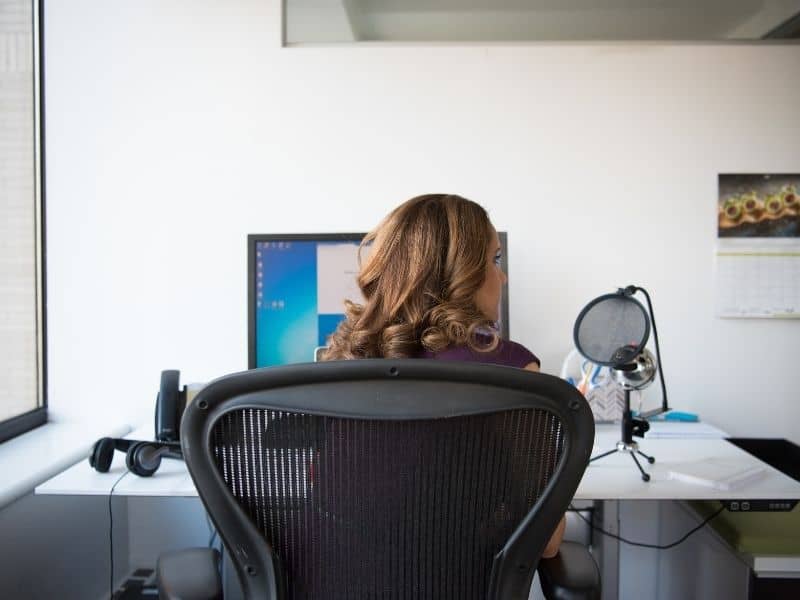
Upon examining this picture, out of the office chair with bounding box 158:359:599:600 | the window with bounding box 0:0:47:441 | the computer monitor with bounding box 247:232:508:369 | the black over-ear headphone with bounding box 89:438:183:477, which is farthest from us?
the window with bounding box 0:0:47:441

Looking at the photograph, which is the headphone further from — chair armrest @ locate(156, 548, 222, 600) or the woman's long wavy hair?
the woman's long wavy hair

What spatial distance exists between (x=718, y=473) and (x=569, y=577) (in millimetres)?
648

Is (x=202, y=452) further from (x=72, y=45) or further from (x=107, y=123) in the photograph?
(x=72, y=45)

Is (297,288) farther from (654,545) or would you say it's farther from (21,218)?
(654,545)

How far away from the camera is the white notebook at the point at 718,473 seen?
1.24m

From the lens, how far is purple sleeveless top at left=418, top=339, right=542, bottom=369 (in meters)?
0.87

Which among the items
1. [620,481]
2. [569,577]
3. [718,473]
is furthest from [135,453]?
[718,473]

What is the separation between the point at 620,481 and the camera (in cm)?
129

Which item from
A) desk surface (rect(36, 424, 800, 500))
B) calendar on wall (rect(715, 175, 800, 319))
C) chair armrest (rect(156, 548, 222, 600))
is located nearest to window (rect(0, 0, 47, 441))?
desk surface (rect(36, 424, 800, 500))

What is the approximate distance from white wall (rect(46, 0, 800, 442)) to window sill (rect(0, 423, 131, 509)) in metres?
0.28

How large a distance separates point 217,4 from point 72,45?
0.52 m

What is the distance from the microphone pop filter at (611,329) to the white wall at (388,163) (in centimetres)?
49

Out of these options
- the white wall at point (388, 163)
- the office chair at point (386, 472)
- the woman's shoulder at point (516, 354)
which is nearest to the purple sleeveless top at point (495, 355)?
the woman's shoulder at point (516, 354)

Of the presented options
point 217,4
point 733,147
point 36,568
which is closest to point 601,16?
point 733,147
